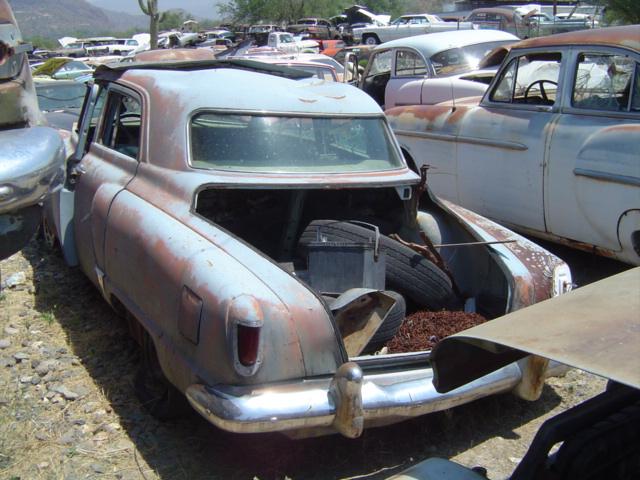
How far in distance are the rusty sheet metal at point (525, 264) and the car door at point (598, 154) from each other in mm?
1099

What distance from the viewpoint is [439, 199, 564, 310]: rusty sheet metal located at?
3.53 meters

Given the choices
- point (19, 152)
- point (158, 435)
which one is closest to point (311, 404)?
point (158, 435)

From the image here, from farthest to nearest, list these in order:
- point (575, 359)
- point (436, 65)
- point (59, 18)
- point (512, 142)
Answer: point (59, 18) → point (436, 65) → point (512, 142) → point (575, 359)

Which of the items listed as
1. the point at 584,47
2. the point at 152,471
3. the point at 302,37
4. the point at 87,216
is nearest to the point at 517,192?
the point at 584,47

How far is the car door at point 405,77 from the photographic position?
9.07m

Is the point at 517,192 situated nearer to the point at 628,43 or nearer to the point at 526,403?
the point at 628,43

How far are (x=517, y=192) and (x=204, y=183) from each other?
2.68 metres

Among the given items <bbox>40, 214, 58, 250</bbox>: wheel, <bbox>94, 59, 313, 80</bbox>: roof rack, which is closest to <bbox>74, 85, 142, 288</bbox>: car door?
<bbox>94, 59, 313, 80</bbox>: roof rack

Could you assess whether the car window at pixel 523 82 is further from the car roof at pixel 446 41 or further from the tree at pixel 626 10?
the tree at pixel 626 10

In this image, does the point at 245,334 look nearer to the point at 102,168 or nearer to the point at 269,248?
the point at 269,248

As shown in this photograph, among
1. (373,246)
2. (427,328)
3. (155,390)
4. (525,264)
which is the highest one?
(373,246)

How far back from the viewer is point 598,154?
16.1ft

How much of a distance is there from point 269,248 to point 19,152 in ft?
6.16

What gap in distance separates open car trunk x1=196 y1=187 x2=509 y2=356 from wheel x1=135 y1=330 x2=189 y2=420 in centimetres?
75
